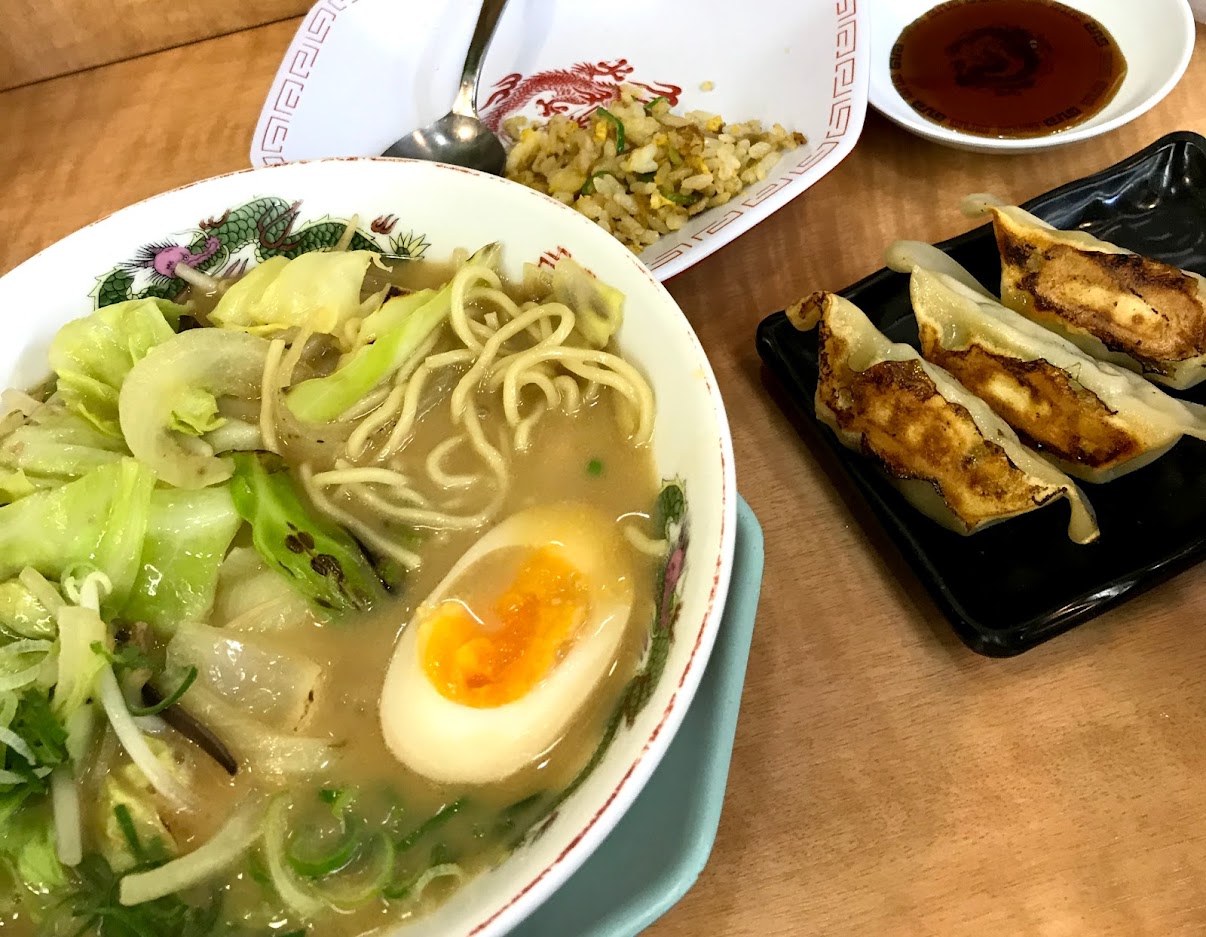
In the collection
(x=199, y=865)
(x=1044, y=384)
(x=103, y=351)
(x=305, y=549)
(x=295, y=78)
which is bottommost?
(x=1044, y=384)

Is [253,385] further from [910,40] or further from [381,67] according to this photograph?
[910,40]

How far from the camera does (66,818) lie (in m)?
0.91

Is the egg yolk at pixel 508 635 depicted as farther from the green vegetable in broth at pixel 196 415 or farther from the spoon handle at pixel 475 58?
the spoon handle at pixel 475 58

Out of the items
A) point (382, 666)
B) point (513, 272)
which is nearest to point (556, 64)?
point (513, 272)

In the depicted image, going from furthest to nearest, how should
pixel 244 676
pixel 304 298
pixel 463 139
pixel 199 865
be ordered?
pixel 463 139
pixel 304 298
pixel 244 676
pixel 199 865

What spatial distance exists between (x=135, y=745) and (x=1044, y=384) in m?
1.33

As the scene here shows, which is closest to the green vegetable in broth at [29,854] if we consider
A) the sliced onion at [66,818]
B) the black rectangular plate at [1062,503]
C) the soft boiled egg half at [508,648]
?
the sliced onion at [66,818]

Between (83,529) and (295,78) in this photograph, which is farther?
(295,78)

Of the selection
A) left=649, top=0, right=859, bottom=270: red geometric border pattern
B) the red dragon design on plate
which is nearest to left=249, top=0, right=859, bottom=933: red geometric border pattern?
left=649, top=0, right=859, bottom=270: red geometric border pattern

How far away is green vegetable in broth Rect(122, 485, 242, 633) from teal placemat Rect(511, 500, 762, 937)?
1.79 feet

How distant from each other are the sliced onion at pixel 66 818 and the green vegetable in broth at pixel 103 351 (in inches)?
18.1

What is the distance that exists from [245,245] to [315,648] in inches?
26.1

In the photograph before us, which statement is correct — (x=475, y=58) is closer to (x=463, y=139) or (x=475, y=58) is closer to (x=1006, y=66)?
(x=463, y=139)

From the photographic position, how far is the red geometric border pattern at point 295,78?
5.48ft
